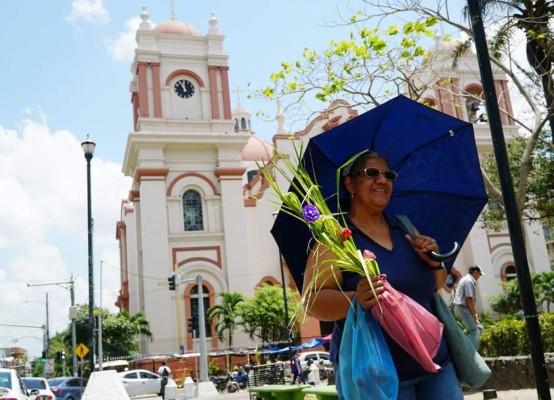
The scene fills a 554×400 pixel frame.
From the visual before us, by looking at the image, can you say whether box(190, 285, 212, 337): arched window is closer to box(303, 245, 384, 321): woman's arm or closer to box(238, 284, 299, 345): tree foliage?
box(238, 284, 299, 345): tree foliage

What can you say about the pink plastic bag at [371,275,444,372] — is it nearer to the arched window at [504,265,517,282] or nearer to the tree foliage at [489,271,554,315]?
the tree foliage at [489,271,554,315]

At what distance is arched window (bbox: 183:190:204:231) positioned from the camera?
1412 inches

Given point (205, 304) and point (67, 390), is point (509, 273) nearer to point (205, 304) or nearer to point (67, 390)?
point (205, 304)

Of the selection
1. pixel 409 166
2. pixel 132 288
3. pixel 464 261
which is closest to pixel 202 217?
pixel 132 288

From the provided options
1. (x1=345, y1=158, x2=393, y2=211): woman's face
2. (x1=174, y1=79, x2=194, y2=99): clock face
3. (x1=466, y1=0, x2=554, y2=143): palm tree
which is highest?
(x1=174, y1=79, x2=194, y2=99): clock face

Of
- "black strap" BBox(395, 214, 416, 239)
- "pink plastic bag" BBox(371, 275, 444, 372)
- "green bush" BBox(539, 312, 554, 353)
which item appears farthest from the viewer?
"green bush" BBox(539, 312, 554, 353)

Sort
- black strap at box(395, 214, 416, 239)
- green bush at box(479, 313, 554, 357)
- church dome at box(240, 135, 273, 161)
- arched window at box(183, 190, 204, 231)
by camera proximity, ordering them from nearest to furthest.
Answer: black strap at box(395, 214, 416, 239) < green bush at box(479, 313, 554, 357) < arched window at box(183, 190, 204, 231) < church dome at box(240, 135, 273, 161)

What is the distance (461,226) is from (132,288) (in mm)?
36737

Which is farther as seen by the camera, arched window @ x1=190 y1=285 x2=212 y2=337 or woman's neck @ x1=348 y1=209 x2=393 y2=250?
arched window @ x1=190 y1=285 x2=212 y2=337

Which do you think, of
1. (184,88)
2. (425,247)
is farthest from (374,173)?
(184,88)

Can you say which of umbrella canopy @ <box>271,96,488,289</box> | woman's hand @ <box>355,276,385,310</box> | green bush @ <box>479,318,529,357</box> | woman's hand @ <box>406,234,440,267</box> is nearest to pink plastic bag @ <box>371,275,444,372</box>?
woman's hand @ <box>355,276,385,310</box>

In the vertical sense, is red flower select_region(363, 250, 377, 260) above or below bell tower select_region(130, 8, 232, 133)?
below

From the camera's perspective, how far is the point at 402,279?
10.0 feet

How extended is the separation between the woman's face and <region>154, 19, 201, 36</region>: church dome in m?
36.8
